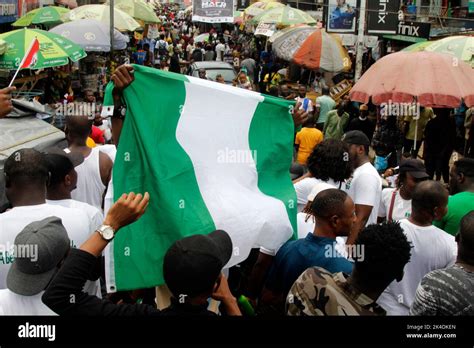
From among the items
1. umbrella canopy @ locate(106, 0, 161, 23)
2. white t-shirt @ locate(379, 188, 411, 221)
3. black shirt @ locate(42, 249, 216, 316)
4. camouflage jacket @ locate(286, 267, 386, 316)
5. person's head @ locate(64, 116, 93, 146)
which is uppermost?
umbrella canopy @ locate(106, 0, 161, 23)

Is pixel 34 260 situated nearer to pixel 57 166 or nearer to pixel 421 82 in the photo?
pixel 57 166

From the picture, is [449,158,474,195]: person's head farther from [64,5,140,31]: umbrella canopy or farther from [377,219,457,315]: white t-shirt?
[64,5,140,31]: umbrella canopy

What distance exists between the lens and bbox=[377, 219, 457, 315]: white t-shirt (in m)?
4.26

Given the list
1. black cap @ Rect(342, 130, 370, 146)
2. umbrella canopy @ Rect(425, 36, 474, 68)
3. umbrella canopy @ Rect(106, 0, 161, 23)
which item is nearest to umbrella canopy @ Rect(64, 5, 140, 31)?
umbrella canopy @ Rect(106, 0, 161, 23)

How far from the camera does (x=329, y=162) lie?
18.0 ft

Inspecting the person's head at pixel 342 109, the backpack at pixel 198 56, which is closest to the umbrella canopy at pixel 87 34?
the person's head at pixel 342 109

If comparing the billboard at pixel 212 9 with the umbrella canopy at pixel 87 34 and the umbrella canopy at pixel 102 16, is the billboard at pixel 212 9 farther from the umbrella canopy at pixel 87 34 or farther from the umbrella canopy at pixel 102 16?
the umbrella canopy at pixel 87 34

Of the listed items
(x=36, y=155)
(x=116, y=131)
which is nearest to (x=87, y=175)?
(x=116, y=131)

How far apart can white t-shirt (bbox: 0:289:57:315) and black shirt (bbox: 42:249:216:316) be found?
0.29m

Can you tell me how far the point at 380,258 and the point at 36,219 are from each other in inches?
79.2

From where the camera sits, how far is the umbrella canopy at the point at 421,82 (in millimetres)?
8234

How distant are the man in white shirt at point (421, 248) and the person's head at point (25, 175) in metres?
2.29

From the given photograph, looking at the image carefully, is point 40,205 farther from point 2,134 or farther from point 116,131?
point 2,134

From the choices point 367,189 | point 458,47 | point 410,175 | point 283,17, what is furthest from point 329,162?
point 283,17
